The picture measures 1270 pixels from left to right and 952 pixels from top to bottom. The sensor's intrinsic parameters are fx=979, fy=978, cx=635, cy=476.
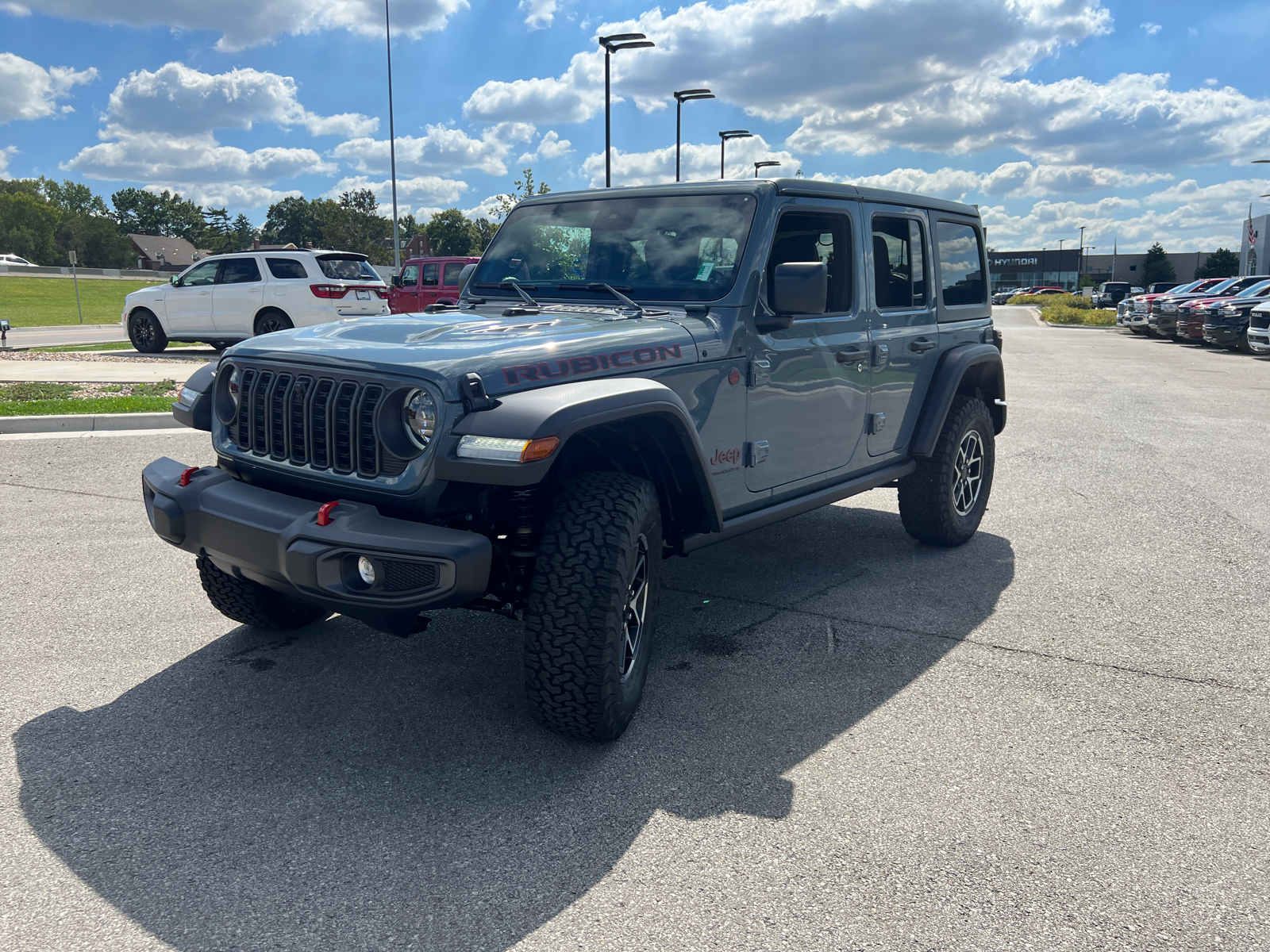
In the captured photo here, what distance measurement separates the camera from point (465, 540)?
2.83 m

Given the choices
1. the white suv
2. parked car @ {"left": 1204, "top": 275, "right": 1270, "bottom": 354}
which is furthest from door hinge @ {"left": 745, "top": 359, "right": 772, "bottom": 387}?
parked car @ {"left": 1204, "top": 275, "right": 1270, "bottom": 354}

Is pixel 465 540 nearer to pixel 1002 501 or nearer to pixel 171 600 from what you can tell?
pixel 171 600

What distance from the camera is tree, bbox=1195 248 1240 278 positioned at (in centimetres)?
8038

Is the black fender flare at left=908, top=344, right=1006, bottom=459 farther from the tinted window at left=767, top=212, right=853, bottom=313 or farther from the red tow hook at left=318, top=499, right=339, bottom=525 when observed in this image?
the red tow hook at left=318, top=499, right=339, bottom=525

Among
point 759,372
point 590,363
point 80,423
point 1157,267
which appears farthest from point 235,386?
point 1157,267

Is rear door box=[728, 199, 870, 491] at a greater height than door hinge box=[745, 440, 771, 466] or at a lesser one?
greater

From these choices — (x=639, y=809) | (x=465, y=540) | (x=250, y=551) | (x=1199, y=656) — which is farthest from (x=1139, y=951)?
(x=250, y=551)

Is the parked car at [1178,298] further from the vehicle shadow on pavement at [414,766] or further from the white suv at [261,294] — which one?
the vehicle shadow on pavement at [414,766]

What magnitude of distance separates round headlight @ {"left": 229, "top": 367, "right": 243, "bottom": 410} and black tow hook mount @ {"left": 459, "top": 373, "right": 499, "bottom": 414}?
1079 mm

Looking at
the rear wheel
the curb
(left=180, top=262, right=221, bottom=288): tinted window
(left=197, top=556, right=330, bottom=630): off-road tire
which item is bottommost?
(left=197, top=556, right=330, bottom=630): off-road tire

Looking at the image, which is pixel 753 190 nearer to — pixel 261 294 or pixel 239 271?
pixel 261 294

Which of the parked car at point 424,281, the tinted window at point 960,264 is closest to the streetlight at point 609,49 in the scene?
the parked car at point 424,281

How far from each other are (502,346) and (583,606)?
907 mm

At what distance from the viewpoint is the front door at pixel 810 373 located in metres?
4.07
